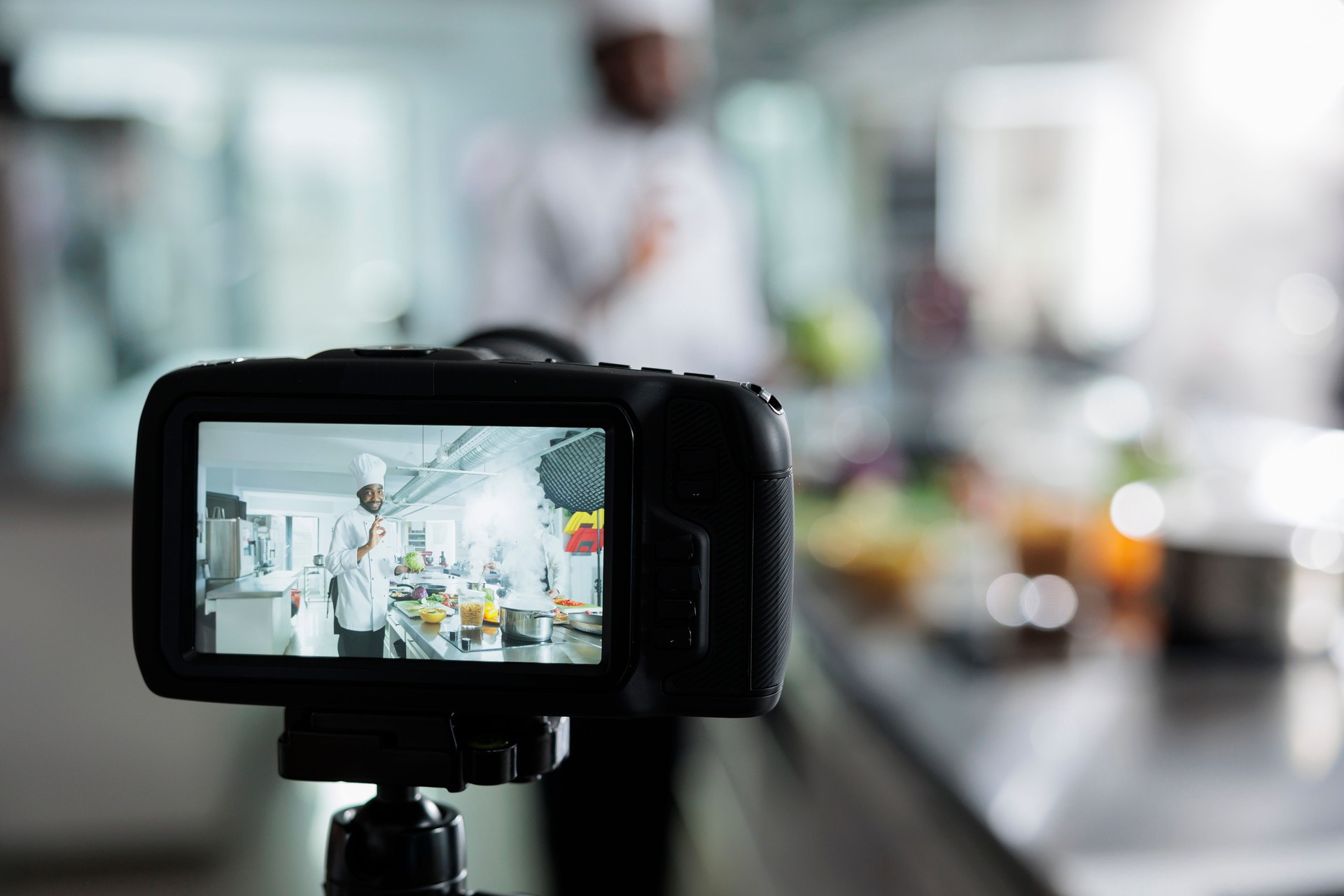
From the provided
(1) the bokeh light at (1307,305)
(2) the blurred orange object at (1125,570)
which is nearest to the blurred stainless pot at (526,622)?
(2) the blurred orange object at (1125,570)

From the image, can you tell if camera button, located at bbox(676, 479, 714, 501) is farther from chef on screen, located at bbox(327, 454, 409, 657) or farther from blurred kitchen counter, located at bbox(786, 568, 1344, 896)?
blurred kitchen counter, located at bbox(786, 568, 1344, 896)

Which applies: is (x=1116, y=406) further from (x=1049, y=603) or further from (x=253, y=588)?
(x=253, y=588)

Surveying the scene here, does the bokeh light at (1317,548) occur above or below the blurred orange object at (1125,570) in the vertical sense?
above

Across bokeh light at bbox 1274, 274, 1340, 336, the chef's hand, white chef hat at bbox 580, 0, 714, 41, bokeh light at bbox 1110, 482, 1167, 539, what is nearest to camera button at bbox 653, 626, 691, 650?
the chef's hand

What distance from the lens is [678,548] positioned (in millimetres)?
398

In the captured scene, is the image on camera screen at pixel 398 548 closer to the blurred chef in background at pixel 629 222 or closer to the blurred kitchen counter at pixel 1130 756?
the blurred kitchen counter at pixel 1130 756

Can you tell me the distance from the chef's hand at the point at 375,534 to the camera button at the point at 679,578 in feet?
0.32

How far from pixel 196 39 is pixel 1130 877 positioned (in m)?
5.24

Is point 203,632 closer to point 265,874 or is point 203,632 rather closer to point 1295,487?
point 265,874

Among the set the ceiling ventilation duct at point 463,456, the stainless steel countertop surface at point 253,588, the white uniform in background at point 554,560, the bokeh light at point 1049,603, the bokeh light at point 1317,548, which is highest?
the ceiling ventilation duct at point 463,456

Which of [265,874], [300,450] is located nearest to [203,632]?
[300,450]

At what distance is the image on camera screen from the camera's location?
1.30 feet

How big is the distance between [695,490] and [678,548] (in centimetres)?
2

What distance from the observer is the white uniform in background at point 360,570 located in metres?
0.40
